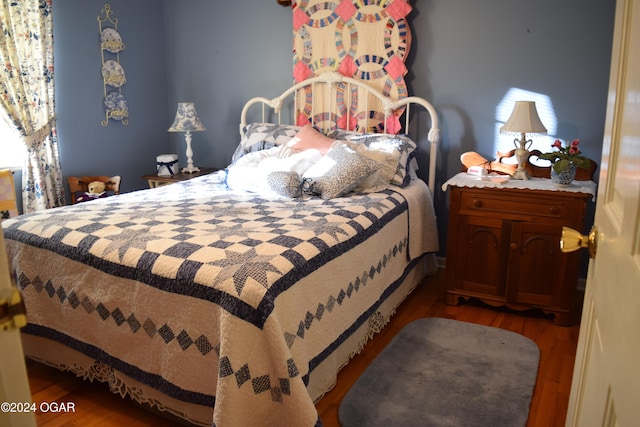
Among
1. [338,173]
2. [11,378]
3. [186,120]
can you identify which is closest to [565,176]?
[338,173]

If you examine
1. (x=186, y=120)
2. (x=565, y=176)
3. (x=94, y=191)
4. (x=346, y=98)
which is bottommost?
(x=94, y=191)

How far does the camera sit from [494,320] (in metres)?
2.88

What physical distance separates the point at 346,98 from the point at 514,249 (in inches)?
59.0

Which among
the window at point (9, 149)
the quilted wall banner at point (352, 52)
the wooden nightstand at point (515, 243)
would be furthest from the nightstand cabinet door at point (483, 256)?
the window at point (9, 149)

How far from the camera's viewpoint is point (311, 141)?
128 inches

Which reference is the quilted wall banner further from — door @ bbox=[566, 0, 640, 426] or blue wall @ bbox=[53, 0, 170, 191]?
door @ bbox=[566, 0, 640, 426]

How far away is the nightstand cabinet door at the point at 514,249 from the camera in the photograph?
2.72 metres

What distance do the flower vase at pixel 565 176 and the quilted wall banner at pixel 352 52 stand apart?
3.46 feet

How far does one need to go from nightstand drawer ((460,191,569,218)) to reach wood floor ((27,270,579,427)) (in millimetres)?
596

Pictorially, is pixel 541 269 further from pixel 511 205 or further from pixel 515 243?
pixel 511 205

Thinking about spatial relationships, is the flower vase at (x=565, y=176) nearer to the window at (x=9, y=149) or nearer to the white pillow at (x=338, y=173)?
the white pillow at (x=338, y=173)

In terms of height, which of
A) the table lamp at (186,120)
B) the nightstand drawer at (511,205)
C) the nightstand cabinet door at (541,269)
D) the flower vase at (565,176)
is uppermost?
the table lamp at (186,120)

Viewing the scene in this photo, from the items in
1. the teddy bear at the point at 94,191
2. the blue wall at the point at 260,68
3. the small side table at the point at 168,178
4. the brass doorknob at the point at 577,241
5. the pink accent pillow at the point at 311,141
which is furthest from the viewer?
the small side table at the point at 168,178

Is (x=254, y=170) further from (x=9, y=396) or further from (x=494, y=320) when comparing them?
(x=9, y=396)
